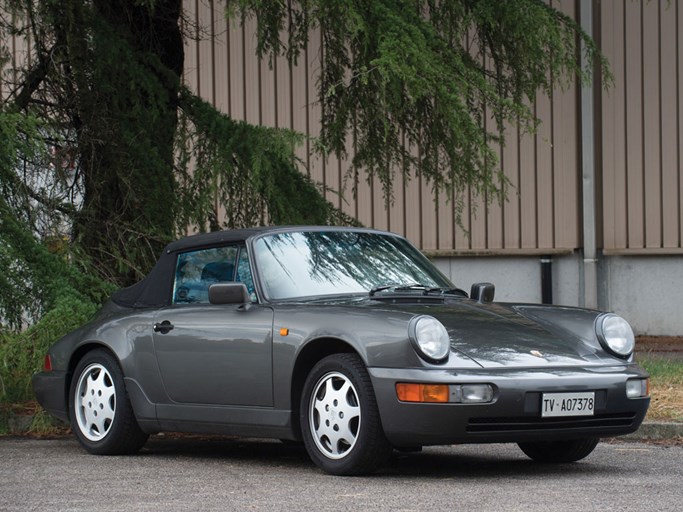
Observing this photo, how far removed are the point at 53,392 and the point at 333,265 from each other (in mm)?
2168

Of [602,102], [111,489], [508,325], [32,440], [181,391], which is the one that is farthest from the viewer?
[602,102]

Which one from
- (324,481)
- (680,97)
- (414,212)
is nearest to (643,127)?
(680,97)

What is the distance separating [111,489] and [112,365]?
173 centimetres

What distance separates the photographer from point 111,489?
6.54 m

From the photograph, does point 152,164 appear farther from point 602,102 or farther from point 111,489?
point 602,102

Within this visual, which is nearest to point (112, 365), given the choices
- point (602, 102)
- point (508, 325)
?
point (508, 325)

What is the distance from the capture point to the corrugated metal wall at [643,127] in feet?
60.2

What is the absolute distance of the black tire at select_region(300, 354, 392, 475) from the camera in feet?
21.5

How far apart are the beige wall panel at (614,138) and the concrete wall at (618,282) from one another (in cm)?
43

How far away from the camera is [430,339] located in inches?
256

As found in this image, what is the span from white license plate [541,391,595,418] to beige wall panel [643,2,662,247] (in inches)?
478

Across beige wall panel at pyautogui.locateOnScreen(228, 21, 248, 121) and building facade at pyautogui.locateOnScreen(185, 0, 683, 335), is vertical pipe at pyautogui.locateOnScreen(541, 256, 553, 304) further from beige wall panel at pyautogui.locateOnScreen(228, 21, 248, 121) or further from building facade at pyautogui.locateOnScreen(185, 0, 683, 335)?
beige wall panel at pyautogui.locateOnScreen(228, 21, 248, 121)

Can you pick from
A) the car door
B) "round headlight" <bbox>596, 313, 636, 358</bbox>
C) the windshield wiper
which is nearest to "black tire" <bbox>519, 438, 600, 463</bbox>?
"round headlight" <bbox>596, 313, 636, 358</bbox>

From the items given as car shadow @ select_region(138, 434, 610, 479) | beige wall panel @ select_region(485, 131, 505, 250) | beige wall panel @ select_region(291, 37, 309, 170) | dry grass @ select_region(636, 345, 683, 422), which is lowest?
car shadow @ select_region(138, 434, 610, 479)
